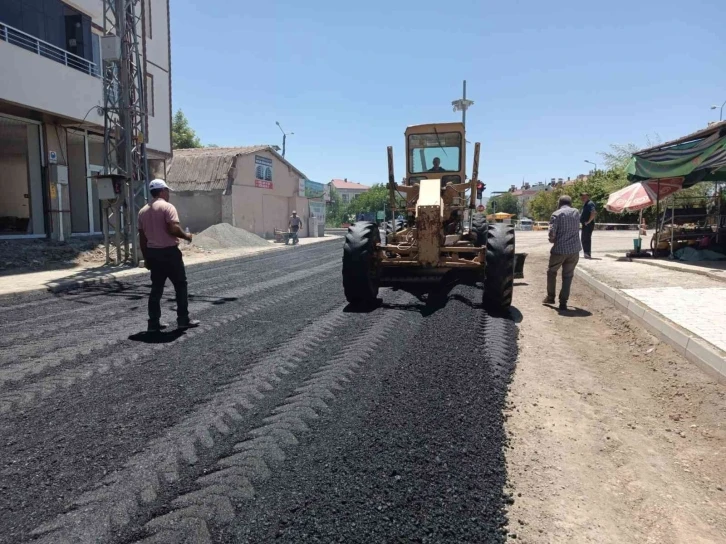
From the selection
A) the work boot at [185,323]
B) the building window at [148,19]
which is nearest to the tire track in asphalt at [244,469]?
the work boot at [185,323]

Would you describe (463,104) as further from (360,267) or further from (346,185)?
(346,185)

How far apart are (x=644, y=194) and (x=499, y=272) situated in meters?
9.87

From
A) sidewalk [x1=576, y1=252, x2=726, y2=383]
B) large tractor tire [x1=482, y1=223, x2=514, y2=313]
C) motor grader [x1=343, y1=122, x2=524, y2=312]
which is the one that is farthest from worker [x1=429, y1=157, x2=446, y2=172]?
sidewalk [x1=576, y1=252, x2=726, y2=383]

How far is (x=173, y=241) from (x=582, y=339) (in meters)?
4.90

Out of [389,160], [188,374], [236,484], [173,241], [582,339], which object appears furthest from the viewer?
[389,160]

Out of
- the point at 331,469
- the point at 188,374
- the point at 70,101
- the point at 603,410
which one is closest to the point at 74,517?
the point at 331,469

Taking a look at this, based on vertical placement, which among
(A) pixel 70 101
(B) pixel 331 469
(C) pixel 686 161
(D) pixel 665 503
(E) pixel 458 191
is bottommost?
(D) pixel 665 503

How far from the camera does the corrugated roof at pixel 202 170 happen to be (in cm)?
2623

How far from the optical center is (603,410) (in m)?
3.78

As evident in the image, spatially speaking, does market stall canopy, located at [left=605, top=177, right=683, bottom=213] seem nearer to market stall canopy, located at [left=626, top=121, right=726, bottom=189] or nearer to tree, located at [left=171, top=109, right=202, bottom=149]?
market stall canopy, located at [left=626, top=121, right=726, bottom=189]

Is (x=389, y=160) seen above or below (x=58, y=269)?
above

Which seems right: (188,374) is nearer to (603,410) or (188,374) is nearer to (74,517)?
(74,517)

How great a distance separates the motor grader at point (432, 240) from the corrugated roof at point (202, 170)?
18837mm

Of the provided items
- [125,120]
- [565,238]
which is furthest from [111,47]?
[565,238]
